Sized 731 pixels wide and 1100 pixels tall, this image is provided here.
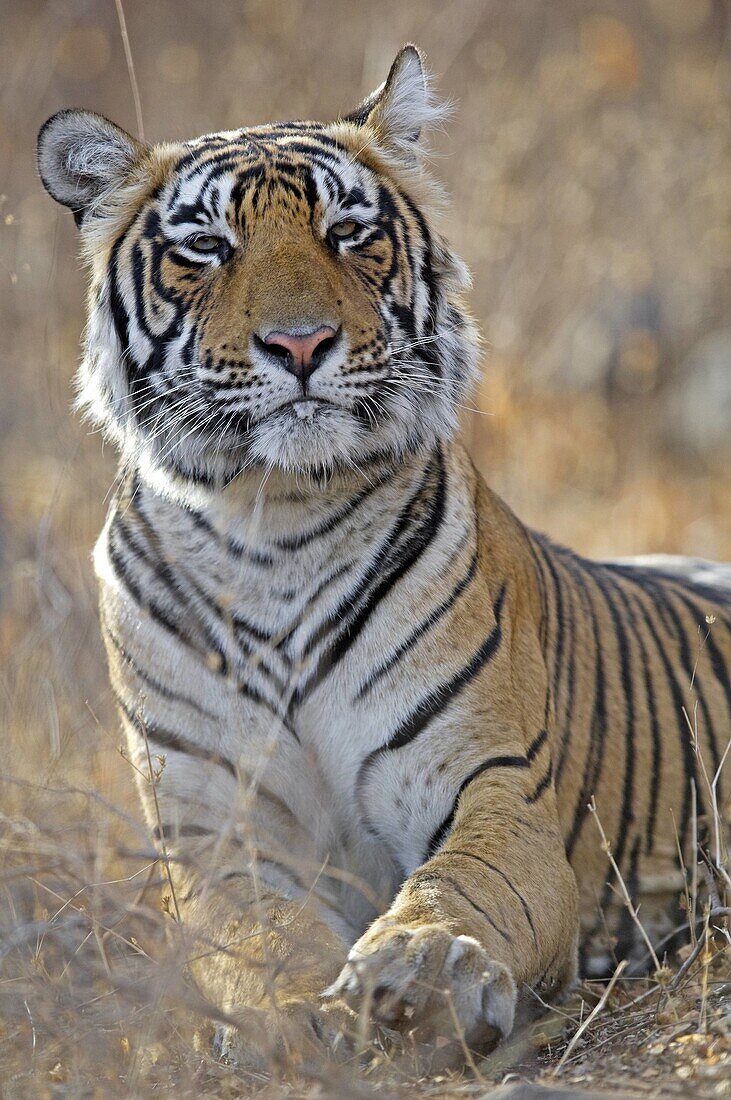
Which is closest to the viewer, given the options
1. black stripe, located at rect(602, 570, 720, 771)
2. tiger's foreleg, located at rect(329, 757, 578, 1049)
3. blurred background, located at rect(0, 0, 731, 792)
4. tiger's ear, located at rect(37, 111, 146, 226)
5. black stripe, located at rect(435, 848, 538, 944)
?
tiger's foreleg, located at rect(329, 757, 578, 1049)

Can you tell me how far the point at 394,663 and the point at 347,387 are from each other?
0.57 meters

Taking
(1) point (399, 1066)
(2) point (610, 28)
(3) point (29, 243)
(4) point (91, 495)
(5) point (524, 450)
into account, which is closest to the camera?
(1) point (399, 1066)

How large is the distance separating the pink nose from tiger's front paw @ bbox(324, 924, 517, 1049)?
1.03 metres

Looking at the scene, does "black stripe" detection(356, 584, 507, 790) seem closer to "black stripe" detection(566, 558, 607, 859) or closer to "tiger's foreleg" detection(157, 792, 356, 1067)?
"tiger's foreleg" detection(157, 792, 356, 1067)

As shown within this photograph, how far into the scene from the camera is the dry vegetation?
2242 mm

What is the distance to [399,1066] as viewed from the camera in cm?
223

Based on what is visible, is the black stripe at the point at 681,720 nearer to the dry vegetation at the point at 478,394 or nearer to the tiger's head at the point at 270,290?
the dry vegetation at the point at 478,394

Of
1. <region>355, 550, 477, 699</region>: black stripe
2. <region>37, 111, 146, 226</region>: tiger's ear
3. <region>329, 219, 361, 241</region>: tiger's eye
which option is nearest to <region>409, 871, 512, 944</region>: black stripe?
<region>355, 550, 477, 699</region>: black stripe

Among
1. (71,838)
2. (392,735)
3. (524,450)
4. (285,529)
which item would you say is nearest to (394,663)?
(392,735)

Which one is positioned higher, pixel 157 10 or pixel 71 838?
pixel 157 10

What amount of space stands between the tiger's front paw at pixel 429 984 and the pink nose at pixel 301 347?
1.03 metres

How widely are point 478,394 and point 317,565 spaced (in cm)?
89

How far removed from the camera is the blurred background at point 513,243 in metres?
4.91

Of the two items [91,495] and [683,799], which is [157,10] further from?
[683,799]
